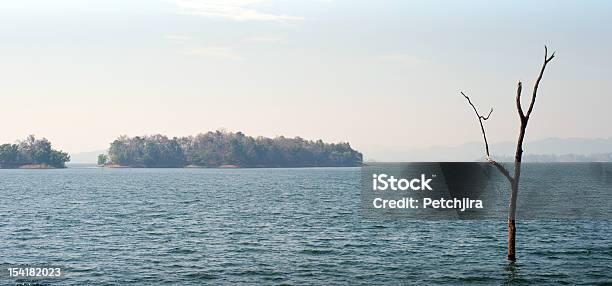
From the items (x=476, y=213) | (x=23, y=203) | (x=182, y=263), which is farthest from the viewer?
(x=23, y=203)

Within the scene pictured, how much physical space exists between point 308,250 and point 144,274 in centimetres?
1347

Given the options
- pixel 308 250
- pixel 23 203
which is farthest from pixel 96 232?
pixel 23 203

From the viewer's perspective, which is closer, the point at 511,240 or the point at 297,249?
the point at 511,240

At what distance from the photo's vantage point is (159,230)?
61031 millimetres

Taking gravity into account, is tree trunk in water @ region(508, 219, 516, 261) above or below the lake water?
above

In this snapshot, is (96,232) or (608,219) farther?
(608,219)

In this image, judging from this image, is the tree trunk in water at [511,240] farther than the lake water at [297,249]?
Yes

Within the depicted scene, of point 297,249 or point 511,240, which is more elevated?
point 511,240

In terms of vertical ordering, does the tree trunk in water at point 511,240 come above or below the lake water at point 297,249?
above

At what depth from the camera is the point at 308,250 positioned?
4816 centimetres

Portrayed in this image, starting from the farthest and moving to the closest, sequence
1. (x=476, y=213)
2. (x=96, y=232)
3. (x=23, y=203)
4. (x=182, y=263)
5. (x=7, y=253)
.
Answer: (x=23, y=203), (x=476, y=213), (x=96, y=232), (x=7, y=253), (x=182, y=263)

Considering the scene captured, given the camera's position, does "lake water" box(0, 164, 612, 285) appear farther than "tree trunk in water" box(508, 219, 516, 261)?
No

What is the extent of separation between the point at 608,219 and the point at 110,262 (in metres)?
53.9

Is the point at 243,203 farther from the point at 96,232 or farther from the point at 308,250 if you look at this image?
the point at 308,250
